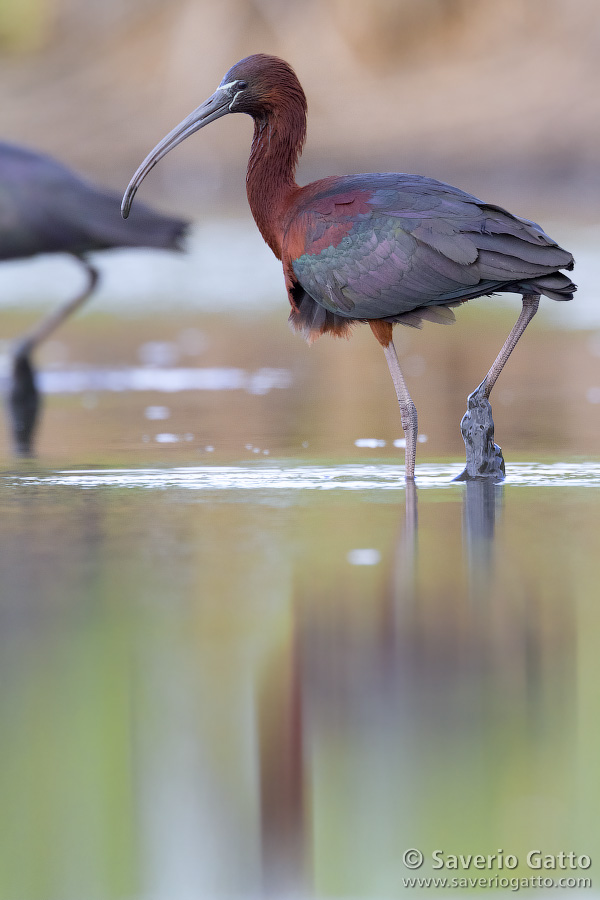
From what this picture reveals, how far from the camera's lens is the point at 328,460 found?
6039 mm

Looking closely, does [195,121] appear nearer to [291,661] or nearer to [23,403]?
[23,403]

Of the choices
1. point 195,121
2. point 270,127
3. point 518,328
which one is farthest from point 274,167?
point 518,328

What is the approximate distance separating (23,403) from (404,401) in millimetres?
2742

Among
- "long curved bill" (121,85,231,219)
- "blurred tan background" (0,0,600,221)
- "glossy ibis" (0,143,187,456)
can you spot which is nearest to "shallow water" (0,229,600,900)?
"long curved bill" (121,85,231,219)

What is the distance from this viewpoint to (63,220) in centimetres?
917

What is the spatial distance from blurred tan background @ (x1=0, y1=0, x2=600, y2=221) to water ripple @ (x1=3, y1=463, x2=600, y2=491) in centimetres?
1795

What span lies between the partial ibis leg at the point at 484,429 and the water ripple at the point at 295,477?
0.08m

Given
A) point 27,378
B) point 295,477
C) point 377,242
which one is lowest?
point 295,477

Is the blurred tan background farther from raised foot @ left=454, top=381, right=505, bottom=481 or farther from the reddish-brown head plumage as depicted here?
raised foot @ left=454, top=381, right=505, bottom=481

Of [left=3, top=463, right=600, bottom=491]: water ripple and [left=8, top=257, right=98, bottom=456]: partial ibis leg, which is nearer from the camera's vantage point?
[left=3, top=463, right=600, bottom=491]: water ripple

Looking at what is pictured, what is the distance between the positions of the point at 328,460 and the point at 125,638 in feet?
8.12

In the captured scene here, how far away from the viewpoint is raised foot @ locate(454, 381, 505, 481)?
550cm

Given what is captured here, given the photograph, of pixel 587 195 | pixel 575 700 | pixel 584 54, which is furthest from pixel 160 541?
pixel 584 54

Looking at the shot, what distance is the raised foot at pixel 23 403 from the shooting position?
21.7 ft
